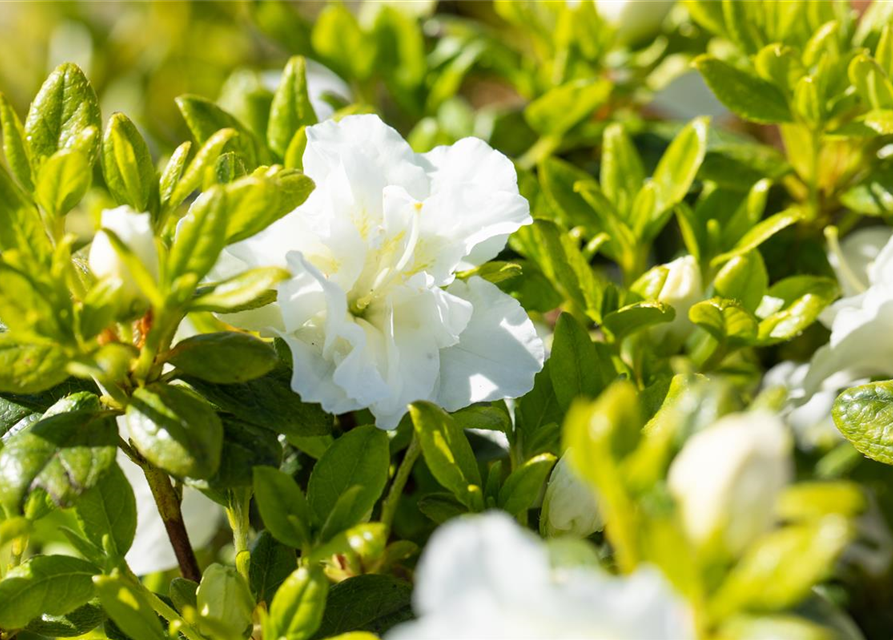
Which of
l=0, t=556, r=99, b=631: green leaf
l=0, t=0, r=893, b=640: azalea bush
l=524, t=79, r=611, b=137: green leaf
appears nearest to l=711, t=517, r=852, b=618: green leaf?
l=0, t=0, r=893, b=640: azalea bush

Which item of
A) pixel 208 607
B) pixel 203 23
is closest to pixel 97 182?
pixel 208 607

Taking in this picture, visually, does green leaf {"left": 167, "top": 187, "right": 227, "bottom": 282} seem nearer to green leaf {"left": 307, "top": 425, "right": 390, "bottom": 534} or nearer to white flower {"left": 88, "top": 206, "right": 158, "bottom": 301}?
white flower {"left": 88, "top": 206, "right": 158, "bottom": 301}

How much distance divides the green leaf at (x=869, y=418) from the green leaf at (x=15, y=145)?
65 centimetres

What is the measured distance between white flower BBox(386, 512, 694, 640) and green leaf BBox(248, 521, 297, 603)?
0.32 metres

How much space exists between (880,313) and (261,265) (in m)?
0.53

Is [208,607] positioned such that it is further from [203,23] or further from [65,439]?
[203,23]

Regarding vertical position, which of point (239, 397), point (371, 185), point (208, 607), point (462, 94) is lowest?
point (462, 94)

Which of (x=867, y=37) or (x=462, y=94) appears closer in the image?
(x=867, y=37)

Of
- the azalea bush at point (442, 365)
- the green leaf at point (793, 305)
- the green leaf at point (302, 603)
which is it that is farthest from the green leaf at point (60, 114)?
the green leaf at point (793, 305)

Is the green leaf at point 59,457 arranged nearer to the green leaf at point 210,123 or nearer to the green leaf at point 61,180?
the green leaf at point 61,180

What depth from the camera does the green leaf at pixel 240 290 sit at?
25.0 inches

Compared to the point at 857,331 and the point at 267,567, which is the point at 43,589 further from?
the point at 857,331

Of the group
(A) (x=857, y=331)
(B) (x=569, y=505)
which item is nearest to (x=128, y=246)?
(B) (x=569, y=505)

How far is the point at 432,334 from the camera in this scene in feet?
2.49
